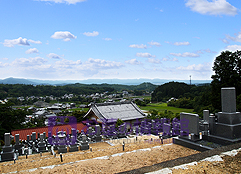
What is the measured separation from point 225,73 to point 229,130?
16395mm

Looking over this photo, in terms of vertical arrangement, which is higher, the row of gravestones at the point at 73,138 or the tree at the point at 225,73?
the tree at the point at 225,73

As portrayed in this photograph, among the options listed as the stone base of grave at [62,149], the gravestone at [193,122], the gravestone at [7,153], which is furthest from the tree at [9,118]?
the gravestone at [193,122]

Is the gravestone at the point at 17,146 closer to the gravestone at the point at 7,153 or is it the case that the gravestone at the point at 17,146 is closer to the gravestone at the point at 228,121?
the gravestone at the point at 7,153

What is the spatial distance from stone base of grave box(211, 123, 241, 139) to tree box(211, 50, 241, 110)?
1453 centimetres

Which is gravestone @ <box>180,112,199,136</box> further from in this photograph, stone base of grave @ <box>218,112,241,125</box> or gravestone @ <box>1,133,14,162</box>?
gravestone @ <box>1,133,14,162</box>

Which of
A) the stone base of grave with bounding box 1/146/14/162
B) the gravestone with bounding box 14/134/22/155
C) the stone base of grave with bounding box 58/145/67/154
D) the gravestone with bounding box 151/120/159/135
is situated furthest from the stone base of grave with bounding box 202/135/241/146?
the gravestone with bounding box 14/134/22/155

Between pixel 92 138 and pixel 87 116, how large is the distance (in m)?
6.54

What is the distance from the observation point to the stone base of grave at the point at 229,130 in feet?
28.1

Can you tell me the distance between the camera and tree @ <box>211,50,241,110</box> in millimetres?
21834

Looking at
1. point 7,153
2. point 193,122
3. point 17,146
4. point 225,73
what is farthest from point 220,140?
point 225,73

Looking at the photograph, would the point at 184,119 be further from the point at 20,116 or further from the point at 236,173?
the point at 20,116

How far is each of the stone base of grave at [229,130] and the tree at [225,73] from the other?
14.5 m

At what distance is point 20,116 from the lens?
21.3 meters

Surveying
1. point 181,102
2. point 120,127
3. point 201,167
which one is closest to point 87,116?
point 120,127
